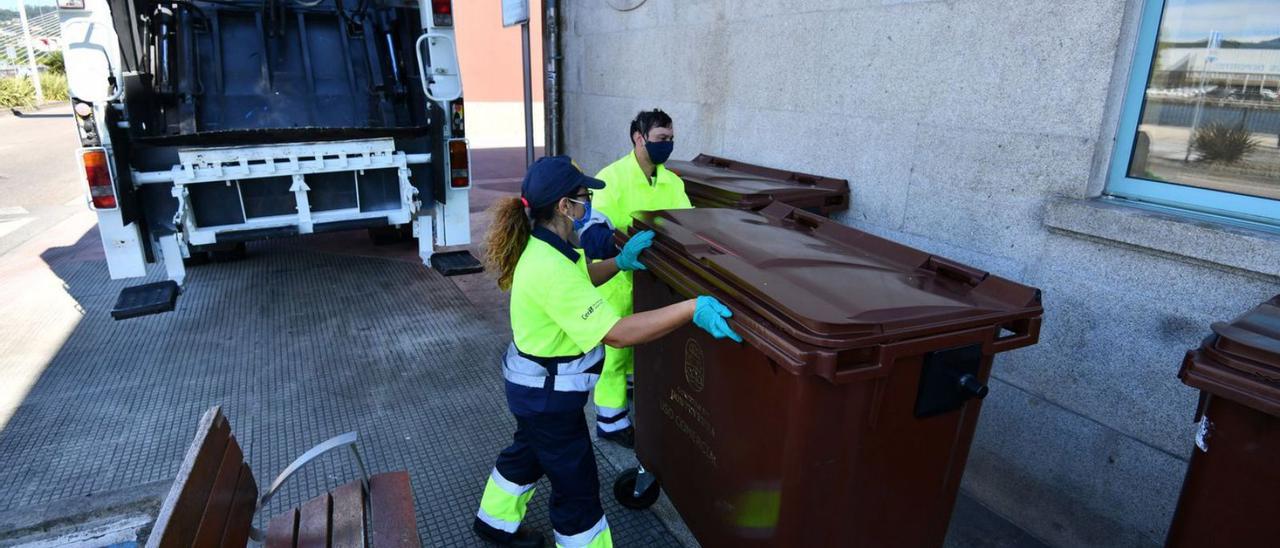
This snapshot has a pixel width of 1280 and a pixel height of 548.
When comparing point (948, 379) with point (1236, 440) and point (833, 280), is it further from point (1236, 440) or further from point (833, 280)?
point (1236, 440)

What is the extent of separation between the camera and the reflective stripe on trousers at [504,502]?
2436 millimetres

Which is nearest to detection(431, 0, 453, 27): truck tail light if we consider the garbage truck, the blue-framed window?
the garbage truck

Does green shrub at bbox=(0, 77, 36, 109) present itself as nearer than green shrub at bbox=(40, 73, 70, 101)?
Yes

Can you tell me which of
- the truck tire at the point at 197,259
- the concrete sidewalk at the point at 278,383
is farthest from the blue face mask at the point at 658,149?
the truck tire at the point at 197,259

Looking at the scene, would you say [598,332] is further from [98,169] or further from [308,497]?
[98,169]

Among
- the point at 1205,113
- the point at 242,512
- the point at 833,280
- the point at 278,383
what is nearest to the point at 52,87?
the point at 278,383

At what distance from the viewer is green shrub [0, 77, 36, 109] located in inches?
838

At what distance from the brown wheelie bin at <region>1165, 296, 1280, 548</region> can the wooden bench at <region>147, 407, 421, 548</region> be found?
6.34 ft

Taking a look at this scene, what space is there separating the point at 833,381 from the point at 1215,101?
1882mm

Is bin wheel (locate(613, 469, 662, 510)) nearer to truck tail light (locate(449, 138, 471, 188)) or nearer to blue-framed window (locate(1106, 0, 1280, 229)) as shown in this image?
blue-framed window (locate(1106, 0, 1280, 229))

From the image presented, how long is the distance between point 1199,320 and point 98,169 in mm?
5155

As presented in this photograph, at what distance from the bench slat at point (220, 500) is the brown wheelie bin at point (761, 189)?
222 centimetres

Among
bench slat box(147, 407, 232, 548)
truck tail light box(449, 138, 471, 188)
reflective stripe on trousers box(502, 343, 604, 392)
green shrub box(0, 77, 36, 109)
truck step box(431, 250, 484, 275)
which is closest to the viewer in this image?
bench slat box(147, 407, 232, 548)

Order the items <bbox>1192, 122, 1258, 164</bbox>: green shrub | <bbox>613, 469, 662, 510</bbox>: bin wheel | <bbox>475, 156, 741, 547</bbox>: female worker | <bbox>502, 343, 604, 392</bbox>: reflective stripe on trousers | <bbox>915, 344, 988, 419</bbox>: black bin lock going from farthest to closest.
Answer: <bbox>613, 469, 662, 510</bbox>: bin wheel, <bbox>1192, 122, 1258, 164</bbox>: green shrub, <bbox>502, 343, 604, 392</bbox>: reflective stripe on trousers, <bbox>475, 156, 741, 547</bbox>: female worker, <bbox>915, 344, 988, 419</bbox>: black bin lock
